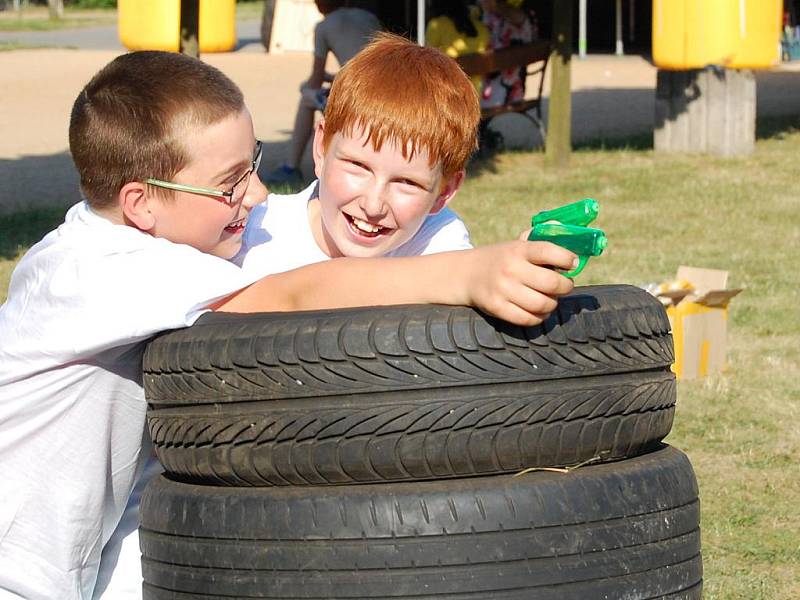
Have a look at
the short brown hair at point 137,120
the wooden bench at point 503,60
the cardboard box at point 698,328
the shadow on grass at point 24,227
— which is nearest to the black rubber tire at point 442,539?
the short brown hair at point 137,120

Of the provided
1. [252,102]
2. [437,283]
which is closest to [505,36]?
[252,102]

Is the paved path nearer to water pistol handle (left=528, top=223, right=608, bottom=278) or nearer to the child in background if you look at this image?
the child in background

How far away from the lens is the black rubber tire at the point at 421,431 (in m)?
2.28

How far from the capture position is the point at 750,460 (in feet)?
16.8

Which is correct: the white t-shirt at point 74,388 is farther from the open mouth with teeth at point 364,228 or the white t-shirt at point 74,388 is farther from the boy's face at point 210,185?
the open mouth with teeth at point 364,228

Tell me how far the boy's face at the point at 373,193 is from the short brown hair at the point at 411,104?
0.08 ft

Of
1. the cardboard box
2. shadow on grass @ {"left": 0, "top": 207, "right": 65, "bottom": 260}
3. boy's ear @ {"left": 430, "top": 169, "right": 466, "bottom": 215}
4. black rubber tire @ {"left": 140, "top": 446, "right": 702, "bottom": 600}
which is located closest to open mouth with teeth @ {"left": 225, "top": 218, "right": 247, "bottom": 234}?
boy's ear @ {"left": 430, "top": 169, "right": 466, "bottom": 215}

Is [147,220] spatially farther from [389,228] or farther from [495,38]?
[495,38]

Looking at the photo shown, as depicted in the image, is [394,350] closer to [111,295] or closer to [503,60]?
[111,295]

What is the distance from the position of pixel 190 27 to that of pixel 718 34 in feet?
15.4

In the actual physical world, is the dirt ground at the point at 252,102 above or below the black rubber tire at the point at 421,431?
below

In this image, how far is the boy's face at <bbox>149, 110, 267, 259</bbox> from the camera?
2668 mm

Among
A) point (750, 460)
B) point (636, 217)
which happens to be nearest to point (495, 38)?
point (636, 217)

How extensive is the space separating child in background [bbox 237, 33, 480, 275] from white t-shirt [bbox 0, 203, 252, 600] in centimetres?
42
